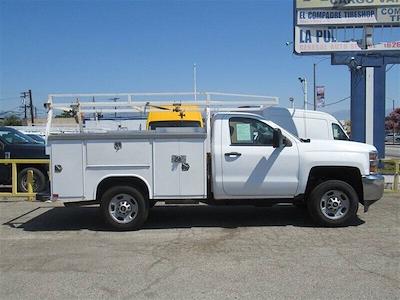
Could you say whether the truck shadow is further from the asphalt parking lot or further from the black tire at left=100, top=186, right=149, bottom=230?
the black tire at left=100, top=186, right=149, bottom=230

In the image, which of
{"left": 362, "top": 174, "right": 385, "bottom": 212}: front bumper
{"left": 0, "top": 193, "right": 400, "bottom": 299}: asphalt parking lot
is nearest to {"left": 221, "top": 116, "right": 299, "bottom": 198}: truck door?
{"left": 0, "top": 193, "right": 400, "bottom": 299}: asphalt parking lot

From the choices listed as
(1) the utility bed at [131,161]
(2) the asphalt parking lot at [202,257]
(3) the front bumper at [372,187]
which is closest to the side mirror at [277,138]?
(1) the utility bed at [131,161]

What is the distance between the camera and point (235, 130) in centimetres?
891

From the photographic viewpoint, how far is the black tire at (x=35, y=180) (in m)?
13.0

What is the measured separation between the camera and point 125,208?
Result: 8719 millimetres

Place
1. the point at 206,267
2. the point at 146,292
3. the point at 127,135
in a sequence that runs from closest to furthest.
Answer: the point at 146,292 < the point at 206,267 < the point at 127,135

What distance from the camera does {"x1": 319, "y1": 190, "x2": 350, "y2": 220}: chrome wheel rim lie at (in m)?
8.84

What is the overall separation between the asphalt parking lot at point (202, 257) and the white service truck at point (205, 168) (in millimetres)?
514

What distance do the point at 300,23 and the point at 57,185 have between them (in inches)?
484

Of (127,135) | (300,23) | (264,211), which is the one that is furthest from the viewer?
(300,23)

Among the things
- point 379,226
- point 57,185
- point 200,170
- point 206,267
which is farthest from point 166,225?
point 379,226

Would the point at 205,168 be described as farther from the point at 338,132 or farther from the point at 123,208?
the point at 338,132

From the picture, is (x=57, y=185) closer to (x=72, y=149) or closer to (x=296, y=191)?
(x=72, y=149)

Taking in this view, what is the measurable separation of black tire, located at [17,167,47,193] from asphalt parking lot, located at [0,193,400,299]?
2698 millimetres
